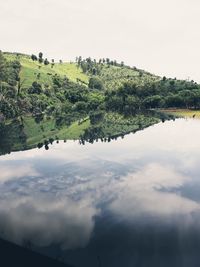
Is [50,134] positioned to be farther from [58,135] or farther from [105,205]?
[105,205]

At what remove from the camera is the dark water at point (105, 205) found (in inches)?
1667

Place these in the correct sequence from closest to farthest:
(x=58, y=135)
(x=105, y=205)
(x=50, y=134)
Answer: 1. (x=105, y=205)
2. (x=58, y=135)
3. (x=50, y=134)

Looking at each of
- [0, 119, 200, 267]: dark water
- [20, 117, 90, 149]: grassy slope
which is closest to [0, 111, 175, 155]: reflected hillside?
[20, 117, 90, 149]: grassy slope

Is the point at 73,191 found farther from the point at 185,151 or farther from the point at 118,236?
the point at 185,151

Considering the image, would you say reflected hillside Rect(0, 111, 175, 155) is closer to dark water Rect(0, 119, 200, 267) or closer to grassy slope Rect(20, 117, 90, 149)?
grassy slope Rect(20, 117, 90, 149)

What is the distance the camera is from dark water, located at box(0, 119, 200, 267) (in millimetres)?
42344

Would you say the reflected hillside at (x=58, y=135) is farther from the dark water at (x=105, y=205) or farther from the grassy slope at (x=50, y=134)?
the dark water at (x=105, y=205)

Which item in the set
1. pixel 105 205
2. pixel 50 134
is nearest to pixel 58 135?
pixel 50 134

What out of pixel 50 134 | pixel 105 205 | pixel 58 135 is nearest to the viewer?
pixel 105 205

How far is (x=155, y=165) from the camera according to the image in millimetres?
86000

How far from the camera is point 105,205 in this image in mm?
57312

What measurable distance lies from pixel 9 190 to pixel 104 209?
19.4 m

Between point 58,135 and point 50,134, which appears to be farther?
point 50,134

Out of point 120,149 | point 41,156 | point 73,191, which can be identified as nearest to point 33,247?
point 73,191
